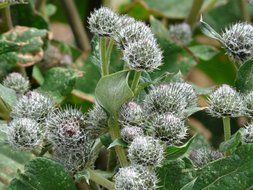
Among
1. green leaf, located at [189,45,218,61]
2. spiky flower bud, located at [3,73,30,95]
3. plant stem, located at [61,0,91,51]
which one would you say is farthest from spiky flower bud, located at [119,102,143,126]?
plant stem, located at [61,0,91,51]

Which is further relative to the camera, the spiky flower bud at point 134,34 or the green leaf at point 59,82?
the green leaf at point 59,82

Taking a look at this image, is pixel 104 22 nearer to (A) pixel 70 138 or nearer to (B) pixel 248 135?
(A) pixel 70 138

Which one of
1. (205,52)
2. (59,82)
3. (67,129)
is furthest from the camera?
(205,52)

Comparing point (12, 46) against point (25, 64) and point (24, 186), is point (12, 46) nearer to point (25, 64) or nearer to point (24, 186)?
point (25, 64)

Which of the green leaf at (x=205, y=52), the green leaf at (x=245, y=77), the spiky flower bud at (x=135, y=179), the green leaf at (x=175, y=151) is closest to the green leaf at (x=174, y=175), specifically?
the green leaf at (x=175, y=151)

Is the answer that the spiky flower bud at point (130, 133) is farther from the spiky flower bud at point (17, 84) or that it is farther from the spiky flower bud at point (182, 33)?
the spiky flower bud at point (182, 33)

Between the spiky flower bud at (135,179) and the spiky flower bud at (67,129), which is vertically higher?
the spiky flower bud at (67,129)

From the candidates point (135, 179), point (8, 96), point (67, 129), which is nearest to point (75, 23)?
point (8, 96)

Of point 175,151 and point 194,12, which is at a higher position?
point 175,151
